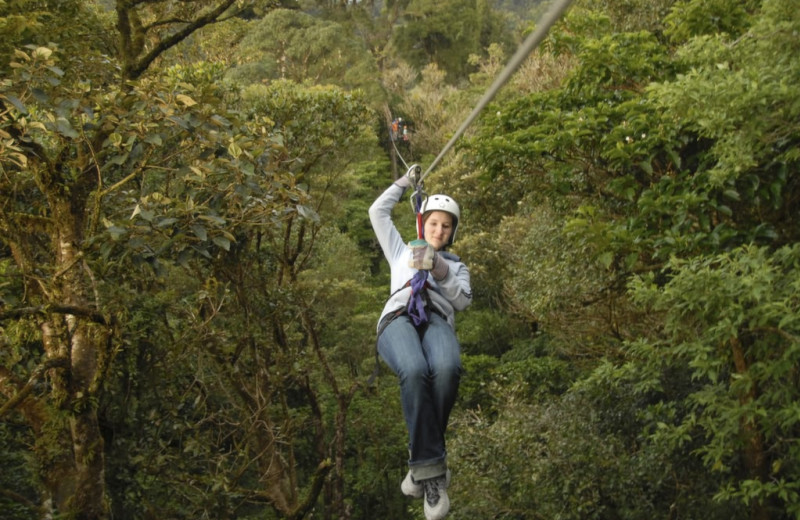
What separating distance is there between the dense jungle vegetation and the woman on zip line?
67cm

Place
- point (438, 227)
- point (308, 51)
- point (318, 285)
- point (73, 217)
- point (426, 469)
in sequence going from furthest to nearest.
→ point (308, 51) → point (318, 285) → point (73, 217) → point (438, 227) → point (426, 469)

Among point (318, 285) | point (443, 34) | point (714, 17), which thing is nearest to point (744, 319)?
point (714, 17)

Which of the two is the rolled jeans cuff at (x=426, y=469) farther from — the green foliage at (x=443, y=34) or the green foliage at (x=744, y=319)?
the green foliage at (x=443, y=34)

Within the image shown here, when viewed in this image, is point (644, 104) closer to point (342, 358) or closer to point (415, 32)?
point (342, 358)

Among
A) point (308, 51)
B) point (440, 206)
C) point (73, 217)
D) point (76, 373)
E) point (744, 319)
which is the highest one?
point (440, 206)

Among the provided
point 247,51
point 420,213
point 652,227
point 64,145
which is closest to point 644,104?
point 652,227

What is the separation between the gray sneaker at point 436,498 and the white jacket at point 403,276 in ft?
2.25

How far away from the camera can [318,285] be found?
10.6 m

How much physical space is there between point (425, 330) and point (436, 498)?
29.4 inches

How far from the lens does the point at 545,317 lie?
909 centimetres

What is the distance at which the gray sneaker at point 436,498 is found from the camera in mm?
3373

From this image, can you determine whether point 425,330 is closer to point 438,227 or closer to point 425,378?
point 425,378

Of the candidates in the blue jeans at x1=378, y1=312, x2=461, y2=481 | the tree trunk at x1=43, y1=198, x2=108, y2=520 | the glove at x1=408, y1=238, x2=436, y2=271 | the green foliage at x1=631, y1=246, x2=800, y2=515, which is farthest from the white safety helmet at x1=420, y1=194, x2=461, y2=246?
the tree trunk at x1=43, y1=198, x2=108, y2=520

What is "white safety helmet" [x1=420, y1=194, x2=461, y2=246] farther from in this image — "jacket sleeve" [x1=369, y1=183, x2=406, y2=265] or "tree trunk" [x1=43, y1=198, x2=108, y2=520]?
"tree trunk" [x1=43, y1=198, x2=108, y2=520]
